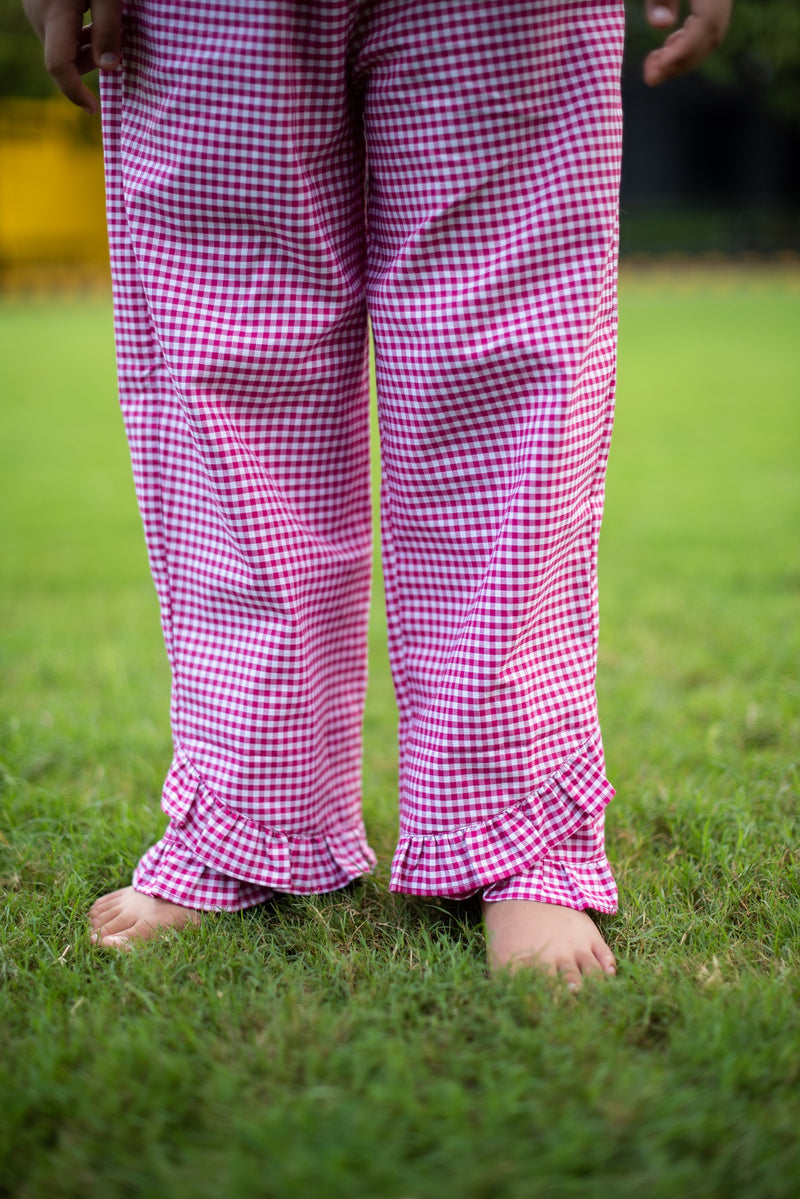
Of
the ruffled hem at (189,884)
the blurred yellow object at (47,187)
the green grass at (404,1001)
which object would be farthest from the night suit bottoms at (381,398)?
the blurred yellow object at (47,187)

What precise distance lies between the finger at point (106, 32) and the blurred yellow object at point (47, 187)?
50.9 feet

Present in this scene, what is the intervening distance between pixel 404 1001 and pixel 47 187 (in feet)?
59.2

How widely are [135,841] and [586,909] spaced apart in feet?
1.87

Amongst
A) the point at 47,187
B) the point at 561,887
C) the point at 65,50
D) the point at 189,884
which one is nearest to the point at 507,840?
the point at 561,887

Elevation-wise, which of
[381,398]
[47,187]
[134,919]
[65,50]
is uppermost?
[65,50]

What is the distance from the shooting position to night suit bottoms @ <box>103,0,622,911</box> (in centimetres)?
96

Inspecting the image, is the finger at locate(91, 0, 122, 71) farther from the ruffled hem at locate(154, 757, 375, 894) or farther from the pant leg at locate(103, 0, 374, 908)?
the ruffled hem at locate(154, 757, 375, 894)

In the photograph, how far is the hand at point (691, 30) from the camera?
3.10ft

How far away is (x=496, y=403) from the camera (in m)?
1.00

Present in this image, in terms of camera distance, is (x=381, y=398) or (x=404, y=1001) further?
(x=381, y=398)

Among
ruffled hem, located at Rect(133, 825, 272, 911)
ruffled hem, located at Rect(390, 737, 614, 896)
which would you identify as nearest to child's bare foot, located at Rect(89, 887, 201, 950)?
ruffled hem, located at Rect(133, 825, 272, 911)

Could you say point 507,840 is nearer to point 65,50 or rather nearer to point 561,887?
point 561,887

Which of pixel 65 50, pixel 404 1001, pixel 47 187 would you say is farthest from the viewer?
pixel 47 187

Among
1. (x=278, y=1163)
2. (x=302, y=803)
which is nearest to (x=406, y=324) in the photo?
(x=302, y=803)
